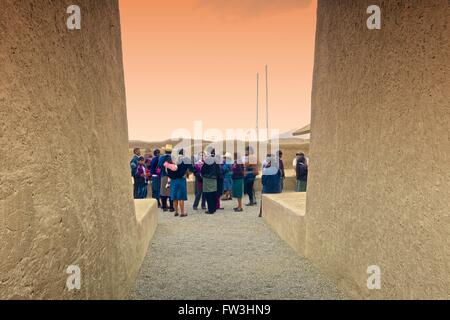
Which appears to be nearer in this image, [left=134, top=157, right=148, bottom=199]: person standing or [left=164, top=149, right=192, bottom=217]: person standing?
[left=164, top=149, right=192, bottom=217]: person standing

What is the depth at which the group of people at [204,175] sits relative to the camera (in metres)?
8.80

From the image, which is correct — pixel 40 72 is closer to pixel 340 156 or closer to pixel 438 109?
pixel 438 109

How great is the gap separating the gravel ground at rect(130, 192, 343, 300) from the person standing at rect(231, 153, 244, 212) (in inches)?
83.3

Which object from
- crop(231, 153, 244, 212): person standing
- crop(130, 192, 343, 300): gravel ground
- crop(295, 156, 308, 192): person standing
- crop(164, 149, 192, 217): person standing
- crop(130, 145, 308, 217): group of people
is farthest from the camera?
crop(295, 156, 308, 192): person standing

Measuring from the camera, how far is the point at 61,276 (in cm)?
224

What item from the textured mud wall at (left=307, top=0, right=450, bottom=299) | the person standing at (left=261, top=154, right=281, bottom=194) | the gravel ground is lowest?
the gravel ground

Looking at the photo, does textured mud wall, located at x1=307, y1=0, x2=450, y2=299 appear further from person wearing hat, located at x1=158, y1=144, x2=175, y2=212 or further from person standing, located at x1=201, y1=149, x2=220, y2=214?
person wearing hat, located at x1=158, y1=144, x2=175, y2=212

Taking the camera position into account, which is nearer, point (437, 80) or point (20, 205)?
point (20, 205)

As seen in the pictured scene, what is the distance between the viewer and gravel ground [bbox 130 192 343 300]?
13.9 ft

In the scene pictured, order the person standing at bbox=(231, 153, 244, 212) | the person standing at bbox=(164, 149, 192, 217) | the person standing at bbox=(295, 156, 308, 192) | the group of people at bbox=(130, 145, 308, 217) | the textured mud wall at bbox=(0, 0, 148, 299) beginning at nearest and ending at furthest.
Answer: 1. the textured mud wall at bbox=(0, 0, 148, 299)
2. the person standing at bbox=(164, 149, 192, 217)
3. the group of people at bbox=(130, 145, 308, 217)
4. the person standing at bbox=(231, 153, 244, 212)
5. the person standing at bbox=(295, 156, 308, 192)

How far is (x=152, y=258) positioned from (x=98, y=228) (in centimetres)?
279

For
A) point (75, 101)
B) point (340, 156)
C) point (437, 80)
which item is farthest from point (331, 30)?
point (75, 101)

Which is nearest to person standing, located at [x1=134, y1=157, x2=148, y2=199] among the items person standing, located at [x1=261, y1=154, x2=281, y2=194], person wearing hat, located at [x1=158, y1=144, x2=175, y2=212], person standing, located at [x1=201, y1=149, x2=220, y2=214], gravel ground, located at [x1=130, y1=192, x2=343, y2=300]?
person wearing hat, located at [x1=158, y1=144, x2=175, y2=212]
